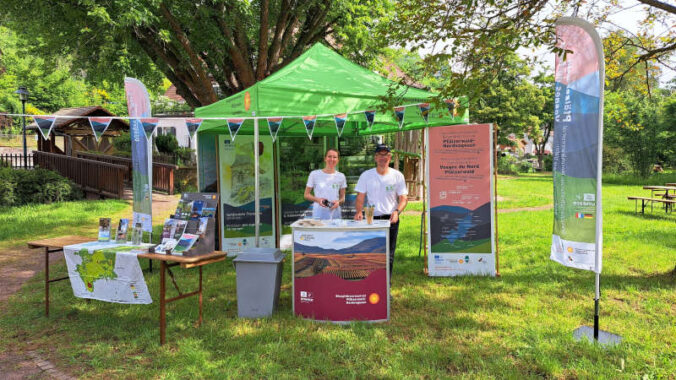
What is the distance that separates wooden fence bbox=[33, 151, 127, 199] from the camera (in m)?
14.6

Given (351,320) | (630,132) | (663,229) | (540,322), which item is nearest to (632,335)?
(540,322)

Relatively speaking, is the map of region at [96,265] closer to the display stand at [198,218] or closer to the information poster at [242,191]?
the display stand at [198,218]

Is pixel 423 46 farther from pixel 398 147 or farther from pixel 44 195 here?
pixel 44 195

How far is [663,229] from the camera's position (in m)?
9.40

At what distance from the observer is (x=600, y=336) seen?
154 inches

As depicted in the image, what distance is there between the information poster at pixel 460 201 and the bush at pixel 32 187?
40.4 ft

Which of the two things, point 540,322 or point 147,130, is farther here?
point 147,130

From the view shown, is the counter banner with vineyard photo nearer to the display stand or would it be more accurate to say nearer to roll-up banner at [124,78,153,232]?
the display stand

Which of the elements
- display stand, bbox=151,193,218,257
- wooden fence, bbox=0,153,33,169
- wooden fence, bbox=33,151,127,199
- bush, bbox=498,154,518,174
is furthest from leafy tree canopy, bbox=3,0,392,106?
bush, bbox=498,154,518,174

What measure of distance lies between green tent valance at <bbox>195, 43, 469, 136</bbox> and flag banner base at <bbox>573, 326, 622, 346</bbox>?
8.92ft

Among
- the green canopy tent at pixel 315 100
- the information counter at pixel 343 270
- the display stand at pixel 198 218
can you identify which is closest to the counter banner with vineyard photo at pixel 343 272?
the information counter at pixel 343 270

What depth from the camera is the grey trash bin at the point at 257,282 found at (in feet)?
14.6

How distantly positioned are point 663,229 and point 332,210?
8.21m

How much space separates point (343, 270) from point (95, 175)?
44.4 ft
